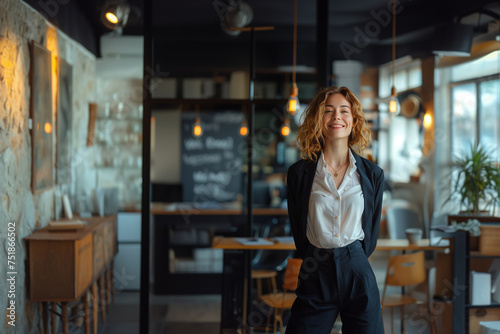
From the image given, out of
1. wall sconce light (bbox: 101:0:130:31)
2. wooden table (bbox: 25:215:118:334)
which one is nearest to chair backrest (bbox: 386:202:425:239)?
wooden table (bbox: 25:215:118:334)

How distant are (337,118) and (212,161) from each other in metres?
5.52

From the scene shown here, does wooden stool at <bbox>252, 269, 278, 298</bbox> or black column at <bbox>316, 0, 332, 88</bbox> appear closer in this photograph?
black column at <bbox>316, 0, 332, 88</bbox>

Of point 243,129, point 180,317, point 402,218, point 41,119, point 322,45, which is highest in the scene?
point 322,45

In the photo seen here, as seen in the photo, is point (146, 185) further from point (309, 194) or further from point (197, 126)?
point (197, 126)

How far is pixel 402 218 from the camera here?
6195mm

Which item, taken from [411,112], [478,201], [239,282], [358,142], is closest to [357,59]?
[411,112]

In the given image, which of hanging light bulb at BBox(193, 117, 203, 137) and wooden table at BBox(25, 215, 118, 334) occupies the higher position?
hanging light bulb at BBox(193, 117, 203, 137)

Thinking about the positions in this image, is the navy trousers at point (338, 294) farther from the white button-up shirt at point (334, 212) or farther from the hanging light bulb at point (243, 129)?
the hanging light bulb at point (243, 129)

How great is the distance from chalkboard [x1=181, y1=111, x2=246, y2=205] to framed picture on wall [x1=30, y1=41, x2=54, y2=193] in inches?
131

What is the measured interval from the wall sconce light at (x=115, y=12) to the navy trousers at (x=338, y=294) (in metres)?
3.32

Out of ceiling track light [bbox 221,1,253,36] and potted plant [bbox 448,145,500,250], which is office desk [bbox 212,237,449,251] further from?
ceiling track light [bbox 221,1,253,36]

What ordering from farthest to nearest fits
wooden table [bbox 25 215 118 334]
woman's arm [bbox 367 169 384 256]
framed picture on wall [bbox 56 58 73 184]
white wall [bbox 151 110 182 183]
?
white wall [bbox 151 110 182 183], framed picture on wall [bbox 56 58 73 184], wooden table [bbox 25 215 118 334], woman's arm [bbox 367 169 384 256]

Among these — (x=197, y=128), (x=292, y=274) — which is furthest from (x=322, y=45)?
(x=197, y=128)

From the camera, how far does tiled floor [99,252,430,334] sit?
5.18m
